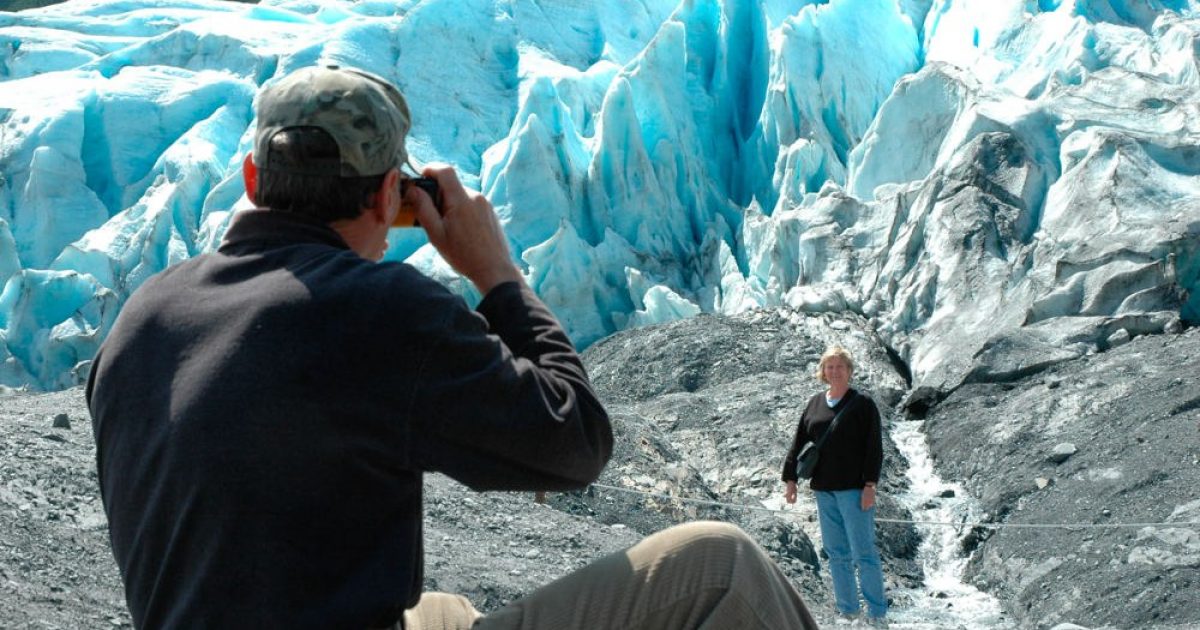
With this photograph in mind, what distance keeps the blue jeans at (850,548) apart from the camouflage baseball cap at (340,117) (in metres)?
5.09

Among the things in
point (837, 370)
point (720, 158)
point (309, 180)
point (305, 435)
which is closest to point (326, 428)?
point (305, 435)

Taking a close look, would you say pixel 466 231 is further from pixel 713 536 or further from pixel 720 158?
pixel 720 158

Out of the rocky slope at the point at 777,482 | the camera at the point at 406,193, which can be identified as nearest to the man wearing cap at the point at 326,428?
the camera at the point at 406,193

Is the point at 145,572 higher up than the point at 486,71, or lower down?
higher up

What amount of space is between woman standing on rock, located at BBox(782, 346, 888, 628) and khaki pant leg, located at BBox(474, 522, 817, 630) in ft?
16.0

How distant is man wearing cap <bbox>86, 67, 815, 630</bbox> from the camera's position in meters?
1.38

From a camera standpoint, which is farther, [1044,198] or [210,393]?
[1044,198]

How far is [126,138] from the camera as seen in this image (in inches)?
826

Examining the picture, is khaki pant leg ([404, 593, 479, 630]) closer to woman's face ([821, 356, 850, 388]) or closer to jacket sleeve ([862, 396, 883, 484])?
jacket sleeve ([862, 396, 883, 484])

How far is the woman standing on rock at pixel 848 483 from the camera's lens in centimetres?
630

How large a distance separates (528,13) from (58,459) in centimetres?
1682

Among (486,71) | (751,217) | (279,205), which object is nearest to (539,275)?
(751,217)

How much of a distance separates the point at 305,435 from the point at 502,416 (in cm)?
20

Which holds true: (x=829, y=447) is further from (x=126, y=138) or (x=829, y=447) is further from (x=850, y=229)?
(x=126, y=138)
